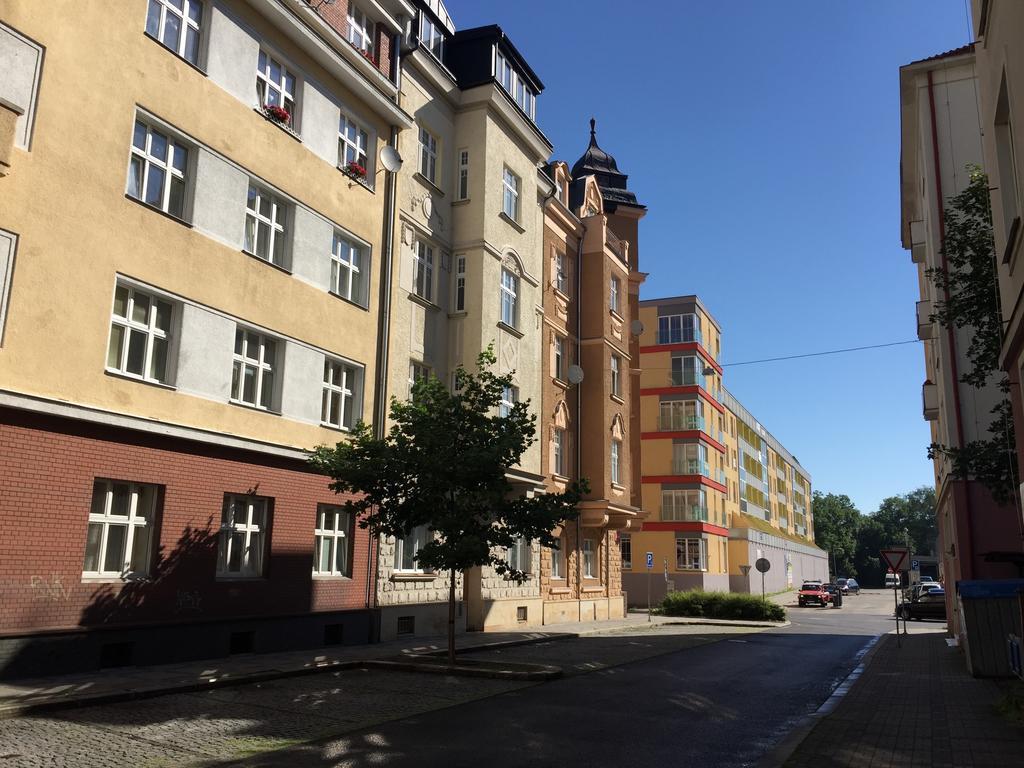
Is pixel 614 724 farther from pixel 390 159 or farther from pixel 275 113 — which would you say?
pixel 390 159

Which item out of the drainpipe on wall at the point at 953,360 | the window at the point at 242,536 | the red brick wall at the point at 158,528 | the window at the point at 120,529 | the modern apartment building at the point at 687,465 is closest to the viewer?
the red brick wall at the point at 158,528

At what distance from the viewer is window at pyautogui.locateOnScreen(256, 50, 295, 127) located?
17891 millimetres

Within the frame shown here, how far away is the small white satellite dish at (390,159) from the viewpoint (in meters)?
21.1

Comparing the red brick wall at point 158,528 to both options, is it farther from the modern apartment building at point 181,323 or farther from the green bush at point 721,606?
the green bush at point 721,606

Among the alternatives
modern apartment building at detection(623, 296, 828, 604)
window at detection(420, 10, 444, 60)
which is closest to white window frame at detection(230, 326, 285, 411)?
window at detection(420, 10, 444, 60)

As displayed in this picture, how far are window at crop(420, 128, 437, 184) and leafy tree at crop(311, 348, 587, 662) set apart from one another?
976 centimetres

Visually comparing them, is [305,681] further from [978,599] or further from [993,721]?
[978,599]

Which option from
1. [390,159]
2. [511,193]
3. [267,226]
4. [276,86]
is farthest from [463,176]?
[267,226]

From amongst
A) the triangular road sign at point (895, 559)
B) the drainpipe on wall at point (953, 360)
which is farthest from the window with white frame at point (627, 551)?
the drainpipe on wall at point (953, 360)

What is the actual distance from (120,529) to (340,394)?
6.48m

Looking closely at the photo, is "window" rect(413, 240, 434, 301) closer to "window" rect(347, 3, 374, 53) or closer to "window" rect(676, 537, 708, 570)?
"window" rect(347, 3, 374, 53)

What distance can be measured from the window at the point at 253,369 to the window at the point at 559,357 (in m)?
14.5

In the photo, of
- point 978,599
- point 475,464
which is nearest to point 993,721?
point 978,599

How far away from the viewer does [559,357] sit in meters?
31.4
